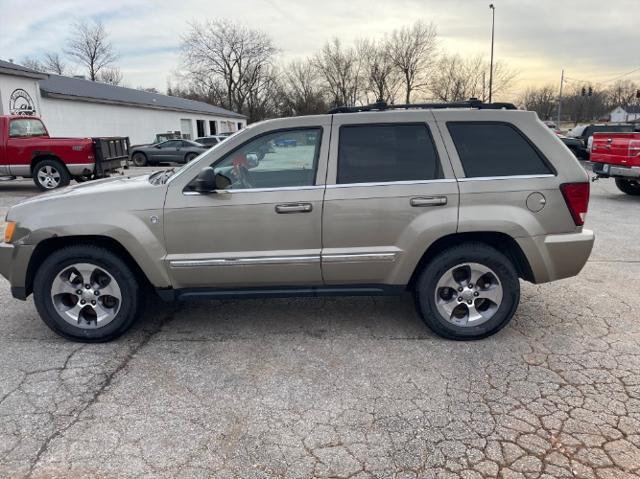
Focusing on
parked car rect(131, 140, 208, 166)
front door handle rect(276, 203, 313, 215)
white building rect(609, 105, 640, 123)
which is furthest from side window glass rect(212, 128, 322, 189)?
white building rect(609, 105, 640, 123)

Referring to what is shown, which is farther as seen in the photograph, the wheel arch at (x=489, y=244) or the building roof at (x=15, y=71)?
the building roof at (x=15, y=71)

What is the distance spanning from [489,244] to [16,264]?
12.4 ft

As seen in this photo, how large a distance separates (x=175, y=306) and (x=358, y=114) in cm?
256

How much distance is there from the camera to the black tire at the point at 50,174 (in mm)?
12383

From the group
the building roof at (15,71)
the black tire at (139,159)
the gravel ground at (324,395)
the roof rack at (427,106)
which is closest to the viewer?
the gravel ground at (324,395)

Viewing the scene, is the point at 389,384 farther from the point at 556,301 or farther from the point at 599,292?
the point at 599,292

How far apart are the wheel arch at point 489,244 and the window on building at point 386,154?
53cm

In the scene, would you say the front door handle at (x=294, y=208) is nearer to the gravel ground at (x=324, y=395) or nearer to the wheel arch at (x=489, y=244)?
the wheel arch at (x=489, y=244)

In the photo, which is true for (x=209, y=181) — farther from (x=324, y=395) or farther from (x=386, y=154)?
(x=324, y=395)

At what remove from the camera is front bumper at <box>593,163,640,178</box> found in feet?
32.2

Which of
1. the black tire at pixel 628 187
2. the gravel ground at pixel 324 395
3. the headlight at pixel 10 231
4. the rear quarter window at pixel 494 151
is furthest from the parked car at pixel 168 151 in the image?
the rear quarter window at pixel 494 151

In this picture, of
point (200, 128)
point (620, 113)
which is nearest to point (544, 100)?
point (620, 113)

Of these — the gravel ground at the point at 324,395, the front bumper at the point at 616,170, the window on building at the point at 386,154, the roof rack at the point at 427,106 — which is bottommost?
the gravel ground at the point at 324,395

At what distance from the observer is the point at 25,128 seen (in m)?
12.6
